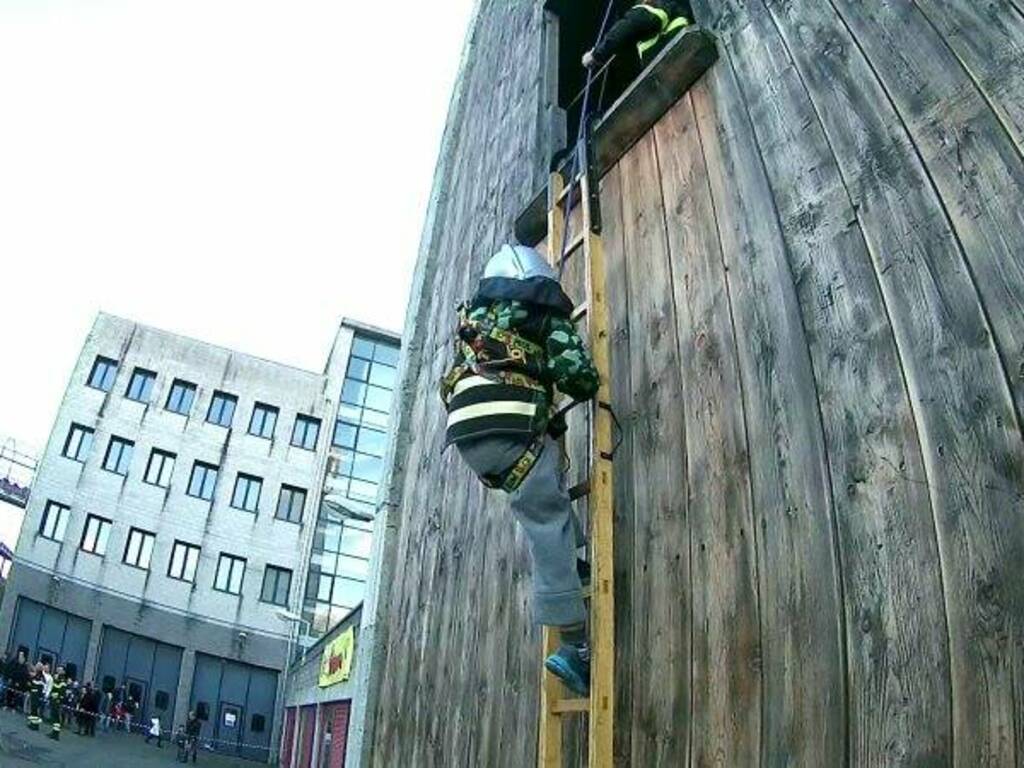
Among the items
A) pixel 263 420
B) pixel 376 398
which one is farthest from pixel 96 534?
pixel 376 398

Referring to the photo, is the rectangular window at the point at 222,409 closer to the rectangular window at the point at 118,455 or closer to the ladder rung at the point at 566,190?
the rectangular window at the point at 118,455

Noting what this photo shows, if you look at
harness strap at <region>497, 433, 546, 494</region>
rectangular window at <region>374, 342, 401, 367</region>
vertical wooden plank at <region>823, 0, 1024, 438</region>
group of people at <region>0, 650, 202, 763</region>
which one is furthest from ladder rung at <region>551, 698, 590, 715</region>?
rectangular window at <region>374, 342, 401, 367</region>

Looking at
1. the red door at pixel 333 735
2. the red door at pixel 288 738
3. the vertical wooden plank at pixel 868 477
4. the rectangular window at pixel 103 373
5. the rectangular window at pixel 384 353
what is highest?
the rectangular window at pixel 384 353

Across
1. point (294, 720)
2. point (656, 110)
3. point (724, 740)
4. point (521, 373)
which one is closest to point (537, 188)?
point (656, 110)

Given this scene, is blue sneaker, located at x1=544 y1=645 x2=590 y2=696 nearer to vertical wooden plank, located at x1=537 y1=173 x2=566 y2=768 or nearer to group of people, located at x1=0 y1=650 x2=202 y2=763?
vertical wooden plank, located at x1=537 y1=173 x2=566 y2=768

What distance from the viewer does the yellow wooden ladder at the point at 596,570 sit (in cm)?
237

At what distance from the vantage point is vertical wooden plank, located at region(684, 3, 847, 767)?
77.5 inches

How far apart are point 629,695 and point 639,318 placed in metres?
1.59

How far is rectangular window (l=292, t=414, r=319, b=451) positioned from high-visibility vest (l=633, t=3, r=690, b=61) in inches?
1186

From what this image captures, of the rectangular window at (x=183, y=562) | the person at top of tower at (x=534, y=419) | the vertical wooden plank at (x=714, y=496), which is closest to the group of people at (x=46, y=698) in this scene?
the rectangular window at (x=183, y=562)

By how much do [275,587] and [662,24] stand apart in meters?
29.5

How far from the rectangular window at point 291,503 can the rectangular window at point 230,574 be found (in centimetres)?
239

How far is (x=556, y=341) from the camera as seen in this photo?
2986 millimetres

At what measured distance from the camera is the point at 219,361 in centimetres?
3228
